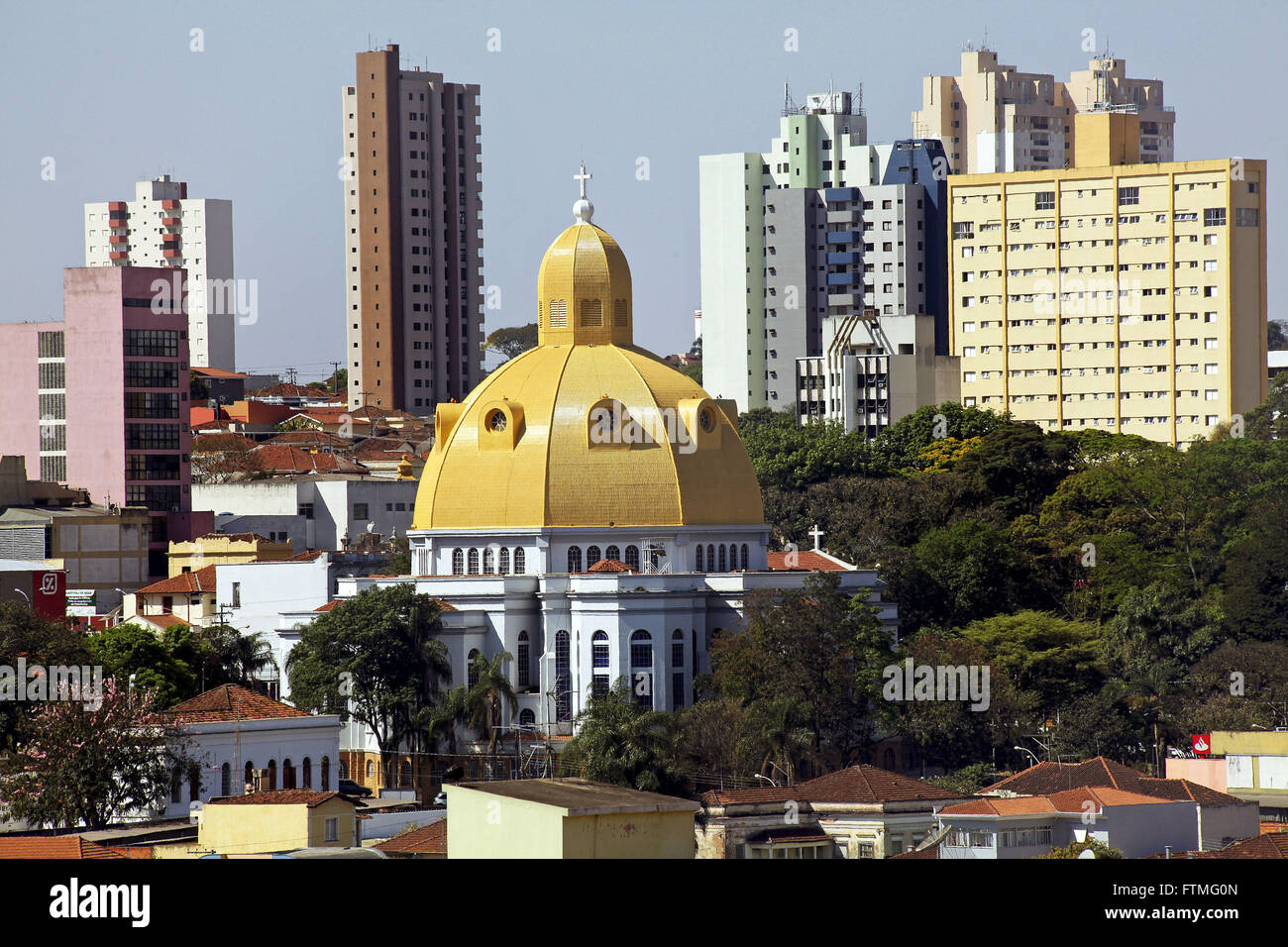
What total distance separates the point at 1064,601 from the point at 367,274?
317ft

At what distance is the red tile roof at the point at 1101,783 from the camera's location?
177 feet

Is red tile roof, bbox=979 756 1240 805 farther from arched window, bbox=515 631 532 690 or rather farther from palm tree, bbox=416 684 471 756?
arched window, bbox=515 631 532 690

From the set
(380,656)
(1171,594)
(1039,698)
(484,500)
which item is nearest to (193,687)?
(380,656)

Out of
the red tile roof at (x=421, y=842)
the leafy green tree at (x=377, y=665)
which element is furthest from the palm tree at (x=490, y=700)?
the red tile roof at (x=421, y=842)

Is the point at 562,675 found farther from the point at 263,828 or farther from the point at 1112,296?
the point at 1112,296

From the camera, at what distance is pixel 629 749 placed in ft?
203

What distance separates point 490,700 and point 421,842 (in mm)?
26379

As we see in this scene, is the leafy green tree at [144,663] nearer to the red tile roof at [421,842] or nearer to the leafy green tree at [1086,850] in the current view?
the red tile roof at [421,842]

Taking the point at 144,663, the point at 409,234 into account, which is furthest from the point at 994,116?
the point at 144,663

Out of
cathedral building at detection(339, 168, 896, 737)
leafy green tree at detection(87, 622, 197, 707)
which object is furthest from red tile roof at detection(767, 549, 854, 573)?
leafy green tree at detection(87, 622, 197, 707)

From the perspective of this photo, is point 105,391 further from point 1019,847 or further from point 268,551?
point 1019,847

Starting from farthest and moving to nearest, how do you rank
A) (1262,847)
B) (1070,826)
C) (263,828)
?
1. (1070,826)
2. (263,828)
3. (1262,847)

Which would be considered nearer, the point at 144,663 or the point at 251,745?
the point at 251,745

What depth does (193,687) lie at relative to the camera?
71438 millimetres
